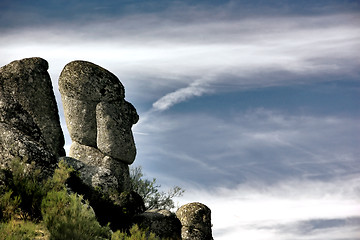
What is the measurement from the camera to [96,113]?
2120 centimetres

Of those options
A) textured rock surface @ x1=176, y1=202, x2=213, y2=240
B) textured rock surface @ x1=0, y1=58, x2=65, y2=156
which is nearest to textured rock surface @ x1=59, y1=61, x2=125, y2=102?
textured rock surface @ x1=0, y1=58, x2=65, y2=156

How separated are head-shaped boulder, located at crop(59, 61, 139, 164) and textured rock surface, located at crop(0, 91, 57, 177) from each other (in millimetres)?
6075

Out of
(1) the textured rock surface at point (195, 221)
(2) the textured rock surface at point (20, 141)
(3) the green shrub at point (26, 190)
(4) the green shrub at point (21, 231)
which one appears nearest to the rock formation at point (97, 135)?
(1) the textured rock surface at point (195, 221)

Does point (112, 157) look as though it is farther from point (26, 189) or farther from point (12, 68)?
point (26, 189)

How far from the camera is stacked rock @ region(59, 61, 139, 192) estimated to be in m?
21.0

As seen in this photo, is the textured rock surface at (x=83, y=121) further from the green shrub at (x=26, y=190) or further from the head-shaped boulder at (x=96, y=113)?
the green shrub at (x=26, y=190)

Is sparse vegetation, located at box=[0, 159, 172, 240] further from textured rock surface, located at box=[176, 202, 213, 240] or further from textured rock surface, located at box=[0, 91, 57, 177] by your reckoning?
textured rock surface, located at box=[176, 202, 213, 240]

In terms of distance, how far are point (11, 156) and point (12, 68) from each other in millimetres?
6310

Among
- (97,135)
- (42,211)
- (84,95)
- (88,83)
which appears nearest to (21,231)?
(42,211)

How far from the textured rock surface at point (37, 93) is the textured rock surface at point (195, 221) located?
6.53 meters

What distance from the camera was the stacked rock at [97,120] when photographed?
21.0 meters

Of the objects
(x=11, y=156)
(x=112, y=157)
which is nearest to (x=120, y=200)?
(x=112, y=157)

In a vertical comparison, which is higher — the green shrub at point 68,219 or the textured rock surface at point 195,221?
the textured rock surface at point 195,221

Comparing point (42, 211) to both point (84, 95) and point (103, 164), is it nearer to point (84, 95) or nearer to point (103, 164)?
point (103, 164)
